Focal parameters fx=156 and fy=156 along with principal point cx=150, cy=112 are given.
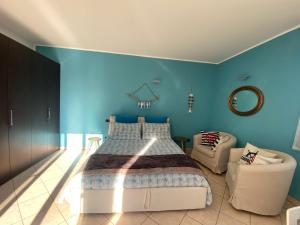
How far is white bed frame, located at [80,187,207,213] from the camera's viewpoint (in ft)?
6.00

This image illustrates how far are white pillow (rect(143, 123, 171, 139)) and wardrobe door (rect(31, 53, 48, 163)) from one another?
2067 millimetres

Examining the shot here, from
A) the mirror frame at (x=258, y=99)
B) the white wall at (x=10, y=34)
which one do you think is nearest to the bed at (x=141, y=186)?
the mirror frame at (x=258, y=99)

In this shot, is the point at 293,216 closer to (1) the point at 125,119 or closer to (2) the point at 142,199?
(2) the point at 142,199

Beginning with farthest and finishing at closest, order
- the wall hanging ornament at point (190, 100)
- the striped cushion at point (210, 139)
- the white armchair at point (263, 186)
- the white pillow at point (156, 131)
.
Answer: the wall hanging ornament at point (190, 100) → the white pillow at point (156, 131) → the striped cushion at point (210, 139) → the white armchair at point (263, 186)

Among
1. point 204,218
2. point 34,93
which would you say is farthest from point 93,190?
point 34,93

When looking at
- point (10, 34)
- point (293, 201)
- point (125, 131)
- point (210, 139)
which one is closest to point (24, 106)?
point (10, 34)

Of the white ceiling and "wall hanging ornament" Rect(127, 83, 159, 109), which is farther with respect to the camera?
"wall hanging ornament" Rect(127, 83, 159, 109)

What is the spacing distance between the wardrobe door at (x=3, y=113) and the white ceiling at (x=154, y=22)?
544 millimetres

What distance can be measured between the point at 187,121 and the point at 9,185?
3.78 meters

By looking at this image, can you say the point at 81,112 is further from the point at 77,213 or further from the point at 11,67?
the point at 77,213

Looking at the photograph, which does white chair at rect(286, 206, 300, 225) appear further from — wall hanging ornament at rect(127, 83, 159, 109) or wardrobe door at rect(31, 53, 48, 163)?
wardrobe door at rect(31, 53, 48, 163)

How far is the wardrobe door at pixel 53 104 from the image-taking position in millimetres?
3322

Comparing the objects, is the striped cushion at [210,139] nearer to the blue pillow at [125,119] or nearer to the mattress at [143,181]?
Result: the mattress at [143,181]

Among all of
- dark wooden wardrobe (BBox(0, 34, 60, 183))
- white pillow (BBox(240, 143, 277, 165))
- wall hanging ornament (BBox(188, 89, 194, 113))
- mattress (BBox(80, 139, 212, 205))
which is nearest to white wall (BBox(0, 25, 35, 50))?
dark wooden wardrobe (BBox(0, 34, 60, 183))
